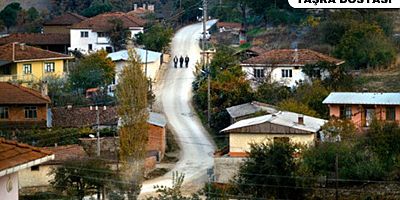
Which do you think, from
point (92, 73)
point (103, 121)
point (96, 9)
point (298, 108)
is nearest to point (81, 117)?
point (103, 121)

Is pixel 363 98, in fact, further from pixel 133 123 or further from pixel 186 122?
pixel 133 123

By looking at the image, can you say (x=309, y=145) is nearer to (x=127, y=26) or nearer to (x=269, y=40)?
(x=269, y=40)

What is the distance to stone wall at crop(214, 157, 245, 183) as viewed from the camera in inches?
569

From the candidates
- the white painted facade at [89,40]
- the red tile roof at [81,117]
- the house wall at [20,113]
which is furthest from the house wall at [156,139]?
the white painted facade at [89,40]

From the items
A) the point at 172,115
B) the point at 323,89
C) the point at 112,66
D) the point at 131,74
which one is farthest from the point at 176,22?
the point at 131,74

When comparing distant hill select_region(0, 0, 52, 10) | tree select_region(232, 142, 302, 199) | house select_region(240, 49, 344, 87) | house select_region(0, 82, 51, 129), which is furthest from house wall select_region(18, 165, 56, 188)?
distant hill select_region(0, 0, 52, 10)

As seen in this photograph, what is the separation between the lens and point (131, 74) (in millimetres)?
15070

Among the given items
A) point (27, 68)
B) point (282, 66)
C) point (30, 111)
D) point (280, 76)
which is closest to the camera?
point (30, 111)

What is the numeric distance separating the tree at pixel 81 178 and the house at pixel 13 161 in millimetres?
9039

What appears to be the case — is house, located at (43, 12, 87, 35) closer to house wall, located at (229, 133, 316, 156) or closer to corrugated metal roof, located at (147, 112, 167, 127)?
corrugated metal roof, located at (147, 112, 167, 127)

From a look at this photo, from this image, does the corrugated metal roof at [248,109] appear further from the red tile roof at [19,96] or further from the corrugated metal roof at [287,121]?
the red tile roof at [19,96]

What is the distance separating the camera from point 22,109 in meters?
17.8

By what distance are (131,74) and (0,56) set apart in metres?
8.76

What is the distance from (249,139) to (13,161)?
11.8 metres
